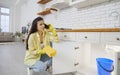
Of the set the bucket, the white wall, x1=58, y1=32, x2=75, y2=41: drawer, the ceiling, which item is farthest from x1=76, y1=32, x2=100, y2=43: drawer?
the ceiling

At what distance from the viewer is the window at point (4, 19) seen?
35.3 ft

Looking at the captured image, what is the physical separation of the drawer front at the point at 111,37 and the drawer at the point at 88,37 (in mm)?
95

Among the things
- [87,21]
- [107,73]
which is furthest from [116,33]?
[87,21]

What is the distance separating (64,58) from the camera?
2.12 m

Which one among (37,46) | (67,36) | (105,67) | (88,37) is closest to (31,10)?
(67,36)

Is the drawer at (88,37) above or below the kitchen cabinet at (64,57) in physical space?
above

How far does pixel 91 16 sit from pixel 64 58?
1.12 metres

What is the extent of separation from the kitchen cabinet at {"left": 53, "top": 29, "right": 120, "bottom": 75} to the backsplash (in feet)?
1.52

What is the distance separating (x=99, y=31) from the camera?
1.70 m

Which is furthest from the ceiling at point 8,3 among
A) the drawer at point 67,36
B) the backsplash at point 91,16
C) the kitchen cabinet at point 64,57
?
the kitchen cabinet at point 64,57

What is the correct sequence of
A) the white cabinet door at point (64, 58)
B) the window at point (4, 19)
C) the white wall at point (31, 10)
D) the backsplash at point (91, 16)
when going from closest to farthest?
the white cabinet door at point (64, 58)
the backsplash at point (91, 16)
the white wall at point (31, 10)
the window at point (4, 19)

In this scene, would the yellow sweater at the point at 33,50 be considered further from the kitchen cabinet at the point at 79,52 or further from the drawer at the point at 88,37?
the drawer at the point at 88,37

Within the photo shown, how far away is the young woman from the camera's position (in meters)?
1.89

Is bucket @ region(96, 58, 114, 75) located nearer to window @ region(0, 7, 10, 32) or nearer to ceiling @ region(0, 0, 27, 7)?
ceiling @ region(0, 0, 27, 7)
